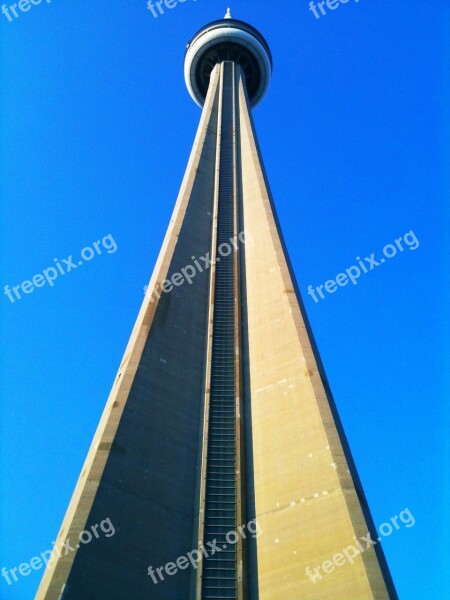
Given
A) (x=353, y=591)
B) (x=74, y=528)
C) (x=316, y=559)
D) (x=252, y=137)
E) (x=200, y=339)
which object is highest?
(x=252, y=137)

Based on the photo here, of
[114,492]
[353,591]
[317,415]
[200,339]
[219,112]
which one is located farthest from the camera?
[219,112]

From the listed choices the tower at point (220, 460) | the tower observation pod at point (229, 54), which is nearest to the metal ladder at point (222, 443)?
the tower at point (220, 460)

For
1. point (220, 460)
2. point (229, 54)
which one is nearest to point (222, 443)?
point (220, 460)

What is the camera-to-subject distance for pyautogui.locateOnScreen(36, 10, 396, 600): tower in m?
10.7

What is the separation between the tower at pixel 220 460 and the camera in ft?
35.1

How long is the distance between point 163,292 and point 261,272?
312 cm

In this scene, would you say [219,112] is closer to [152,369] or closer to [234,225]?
[234,225]

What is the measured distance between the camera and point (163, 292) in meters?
17.3

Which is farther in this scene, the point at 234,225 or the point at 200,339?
the point at 234,225

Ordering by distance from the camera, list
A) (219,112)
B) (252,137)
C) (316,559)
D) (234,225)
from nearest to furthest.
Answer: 1. (316,559)
2. (234,225)
3. (252,137)
4. (219,112)

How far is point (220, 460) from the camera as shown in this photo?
1344 cm

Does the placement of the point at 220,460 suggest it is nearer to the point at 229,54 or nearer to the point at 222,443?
the point at 222,443

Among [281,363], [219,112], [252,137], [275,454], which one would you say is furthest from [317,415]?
[219,112]

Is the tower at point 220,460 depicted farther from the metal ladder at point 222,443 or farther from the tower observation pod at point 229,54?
the tower observation pod at point 229,54
